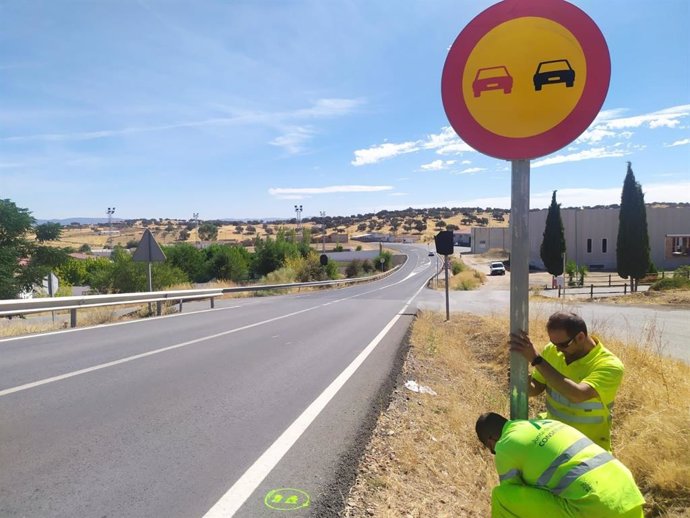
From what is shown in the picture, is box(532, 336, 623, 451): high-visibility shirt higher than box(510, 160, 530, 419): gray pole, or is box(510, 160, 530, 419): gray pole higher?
box(510, 160, 530, 419): gray pole

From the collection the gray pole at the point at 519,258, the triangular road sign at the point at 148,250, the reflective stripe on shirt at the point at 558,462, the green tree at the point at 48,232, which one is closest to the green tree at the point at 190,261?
the green tree at the point at 48,232

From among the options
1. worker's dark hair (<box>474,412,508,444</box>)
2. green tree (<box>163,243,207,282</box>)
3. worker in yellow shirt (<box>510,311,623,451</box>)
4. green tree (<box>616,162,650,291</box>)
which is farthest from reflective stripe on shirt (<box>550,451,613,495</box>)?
green tree (<box>163,243,207,282</box>)

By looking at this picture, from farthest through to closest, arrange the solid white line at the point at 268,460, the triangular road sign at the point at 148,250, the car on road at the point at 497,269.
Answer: the car on road at the point at 497,269, the triangular road sign at the point at 148,250, the solid white line at the point at 268,460

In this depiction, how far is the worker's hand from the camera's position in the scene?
6.77ft

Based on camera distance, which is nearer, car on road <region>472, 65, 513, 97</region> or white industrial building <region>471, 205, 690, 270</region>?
car on road <region>472, 65, 513, 97</region>

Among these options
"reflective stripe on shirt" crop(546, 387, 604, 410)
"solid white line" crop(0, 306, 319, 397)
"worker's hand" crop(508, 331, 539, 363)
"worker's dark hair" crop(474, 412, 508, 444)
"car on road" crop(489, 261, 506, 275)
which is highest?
"worker's hand" crop(508, 331, 539, 363)

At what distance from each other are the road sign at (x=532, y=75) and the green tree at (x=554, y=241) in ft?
180

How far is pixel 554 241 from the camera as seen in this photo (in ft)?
174

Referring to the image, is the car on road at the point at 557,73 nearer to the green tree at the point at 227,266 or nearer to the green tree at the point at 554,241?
the green tree at the point at 554,241

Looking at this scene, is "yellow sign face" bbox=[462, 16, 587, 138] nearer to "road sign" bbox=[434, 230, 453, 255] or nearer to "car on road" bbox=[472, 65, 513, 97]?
"car on road" bbox=[472, 65, 513, 97]

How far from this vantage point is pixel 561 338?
9.18 feet

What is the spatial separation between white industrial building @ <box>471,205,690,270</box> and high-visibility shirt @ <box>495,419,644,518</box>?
191ft

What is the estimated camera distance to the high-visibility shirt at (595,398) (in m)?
2.78

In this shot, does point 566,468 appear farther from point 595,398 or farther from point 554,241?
point 554,241
